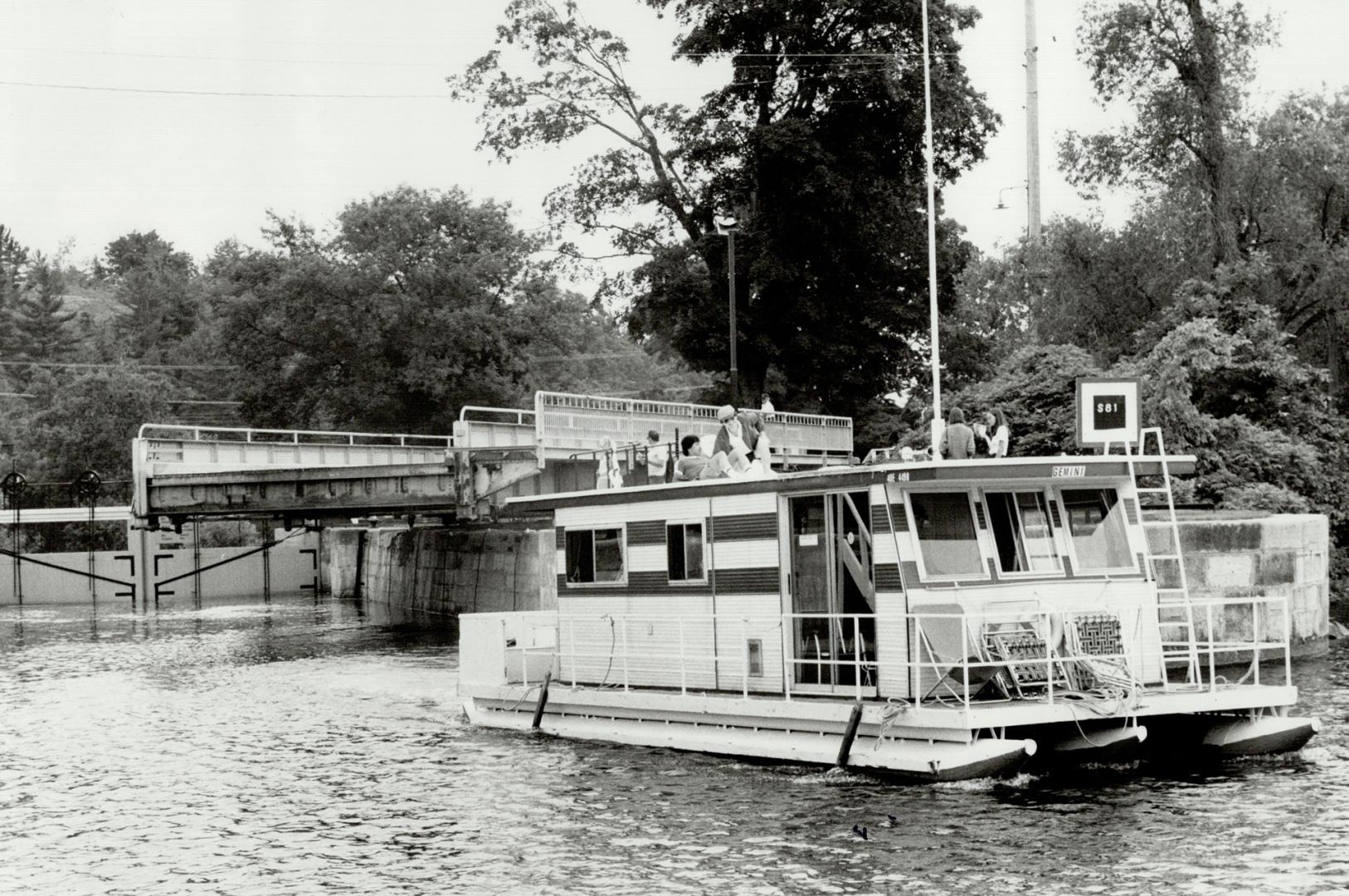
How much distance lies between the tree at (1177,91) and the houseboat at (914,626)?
2623 cm

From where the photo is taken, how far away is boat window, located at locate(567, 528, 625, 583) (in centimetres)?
2375

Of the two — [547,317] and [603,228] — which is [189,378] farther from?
[603,228]

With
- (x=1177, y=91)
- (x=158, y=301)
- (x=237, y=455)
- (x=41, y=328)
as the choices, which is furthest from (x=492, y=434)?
(x=41, y=328)

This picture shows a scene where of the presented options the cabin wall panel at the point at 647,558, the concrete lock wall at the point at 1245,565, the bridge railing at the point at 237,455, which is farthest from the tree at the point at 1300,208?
the cabin wall panel at the point at 647,558

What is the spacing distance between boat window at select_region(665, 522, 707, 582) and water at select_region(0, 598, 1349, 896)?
246 cm

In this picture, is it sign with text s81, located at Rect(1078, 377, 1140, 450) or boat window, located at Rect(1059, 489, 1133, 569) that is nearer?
sign with text s81, located at Rect(1078, 377, 1140, 450)

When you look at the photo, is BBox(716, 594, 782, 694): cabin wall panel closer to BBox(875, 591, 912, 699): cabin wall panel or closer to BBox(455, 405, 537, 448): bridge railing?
BBox(875, 591, 912, 699): cabin wall panel

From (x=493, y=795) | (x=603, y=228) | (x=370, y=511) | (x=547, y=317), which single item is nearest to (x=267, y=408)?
(x=547, y=317)

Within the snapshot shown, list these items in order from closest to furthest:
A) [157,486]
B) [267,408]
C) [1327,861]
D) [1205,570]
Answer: [1327,861], [1205,570], [157,486], [267,408]

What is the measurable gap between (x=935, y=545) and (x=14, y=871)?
11.0 metres

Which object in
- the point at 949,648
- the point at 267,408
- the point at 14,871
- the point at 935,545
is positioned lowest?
the point at 14,871

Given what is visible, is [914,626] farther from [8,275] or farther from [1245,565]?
[8,275]

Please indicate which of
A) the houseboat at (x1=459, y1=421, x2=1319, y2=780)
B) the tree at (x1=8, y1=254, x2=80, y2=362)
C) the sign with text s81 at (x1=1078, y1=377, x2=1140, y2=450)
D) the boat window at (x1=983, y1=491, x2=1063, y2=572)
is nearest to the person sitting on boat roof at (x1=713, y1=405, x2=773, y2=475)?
the houseboat at (x1=459, y1=421, x2=1319, y2=780)

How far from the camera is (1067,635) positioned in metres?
19.3
